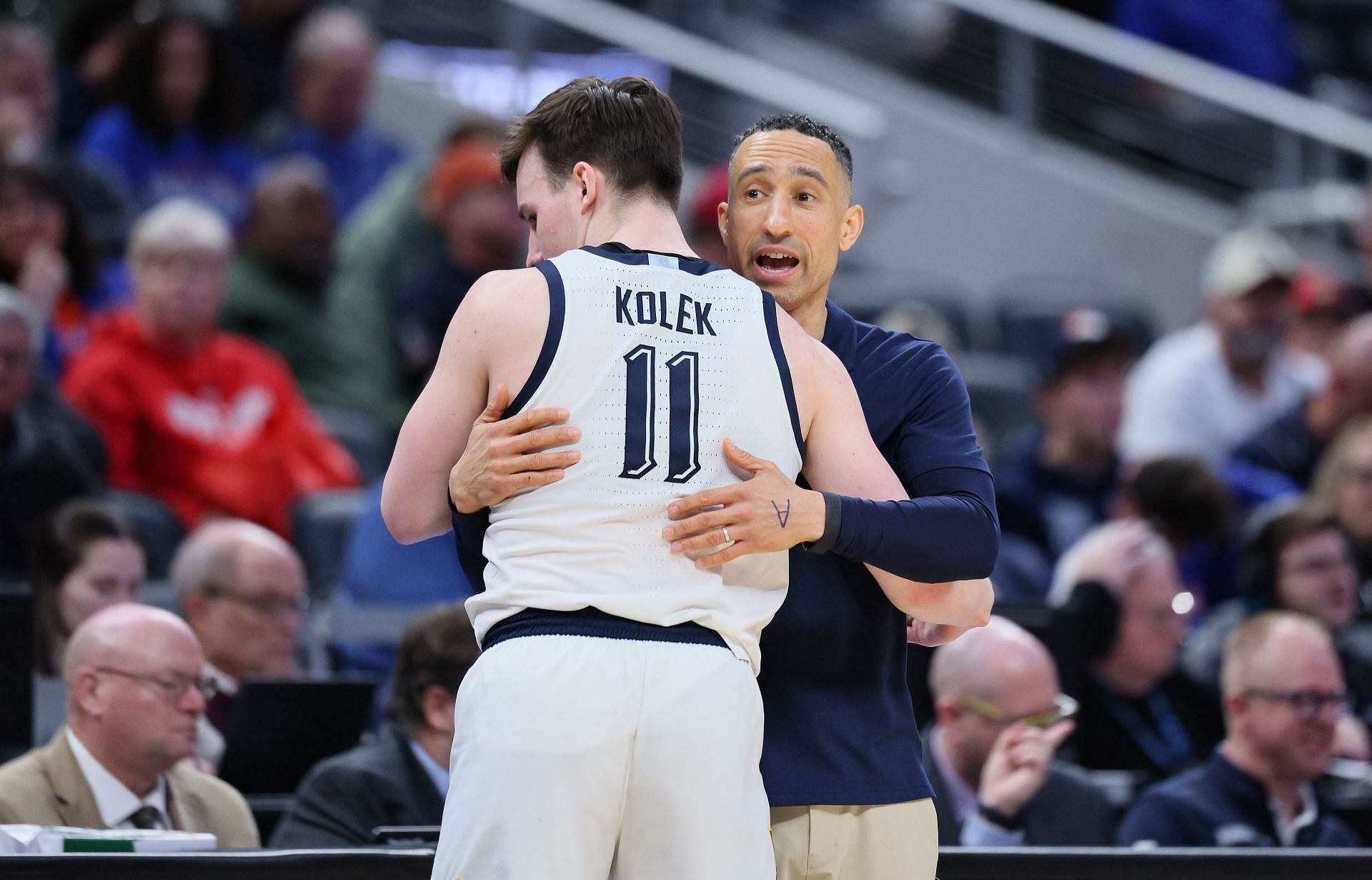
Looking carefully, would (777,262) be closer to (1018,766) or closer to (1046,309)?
(1018,766)

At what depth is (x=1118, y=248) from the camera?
361 inches

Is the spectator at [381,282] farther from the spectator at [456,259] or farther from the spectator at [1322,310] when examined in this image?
the spectator at [1322,310]

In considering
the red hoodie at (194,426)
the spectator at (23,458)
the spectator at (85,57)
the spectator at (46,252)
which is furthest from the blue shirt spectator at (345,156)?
the spectator at (23,458)

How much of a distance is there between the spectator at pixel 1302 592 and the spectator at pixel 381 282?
3.09 m

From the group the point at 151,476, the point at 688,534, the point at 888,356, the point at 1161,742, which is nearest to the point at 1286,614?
the point at 1161,742

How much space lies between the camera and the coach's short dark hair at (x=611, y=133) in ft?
8.25

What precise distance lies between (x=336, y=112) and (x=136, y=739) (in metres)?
4.60

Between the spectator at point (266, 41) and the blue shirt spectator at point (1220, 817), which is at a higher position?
the spectator at point (266, 41)

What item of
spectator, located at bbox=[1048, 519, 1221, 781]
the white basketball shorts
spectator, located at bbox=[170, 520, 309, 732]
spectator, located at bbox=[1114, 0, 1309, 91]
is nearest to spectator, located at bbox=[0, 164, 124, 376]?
spectator, located at bbox=[170, 520, 309, 732]

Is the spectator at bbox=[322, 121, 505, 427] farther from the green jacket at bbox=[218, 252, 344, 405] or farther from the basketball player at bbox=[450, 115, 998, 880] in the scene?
the basketball player at bbox=[450, 115, 998, 880]

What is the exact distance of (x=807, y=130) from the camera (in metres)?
2.79

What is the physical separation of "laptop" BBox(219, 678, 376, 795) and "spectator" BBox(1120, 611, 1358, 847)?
1844 mm

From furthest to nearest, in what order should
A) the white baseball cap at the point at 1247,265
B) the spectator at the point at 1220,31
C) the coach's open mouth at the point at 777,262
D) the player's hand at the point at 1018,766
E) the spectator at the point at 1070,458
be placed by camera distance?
the spectator at the point at 1220,31
the white baseball cap at the point at 1247,265
the spectator at the point at 1070,458
the player's hand at the point at 1018,766
the coach's open mouth at the point at 777,262

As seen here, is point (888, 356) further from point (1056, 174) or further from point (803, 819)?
point (1056, 174)
